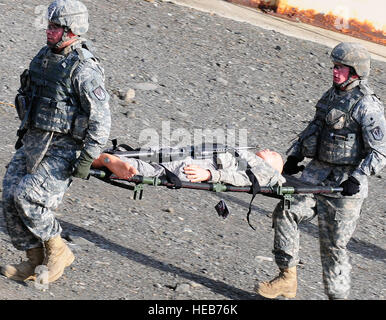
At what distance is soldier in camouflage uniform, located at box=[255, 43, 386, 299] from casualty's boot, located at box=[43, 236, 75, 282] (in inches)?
64.8

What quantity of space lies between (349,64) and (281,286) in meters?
1.85

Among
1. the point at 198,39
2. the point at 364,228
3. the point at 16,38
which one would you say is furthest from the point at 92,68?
the point at 198,39

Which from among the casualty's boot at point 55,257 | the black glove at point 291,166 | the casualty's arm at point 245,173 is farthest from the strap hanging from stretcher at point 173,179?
the black glove at point 291,166

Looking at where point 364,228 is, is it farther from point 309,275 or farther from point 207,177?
point 207,177

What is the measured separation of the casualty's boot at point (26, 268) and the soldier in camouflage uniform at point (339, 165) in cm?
183

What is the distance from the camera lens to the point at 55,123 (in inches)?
242

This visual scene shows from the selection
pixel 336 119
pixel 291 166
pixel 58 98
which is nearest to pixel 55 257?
pixel 58 98

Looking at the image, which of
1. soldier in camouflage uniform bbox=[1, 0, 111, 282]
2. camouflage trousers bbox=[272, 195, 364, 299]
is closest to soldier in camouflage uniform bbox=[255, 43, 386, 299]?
camouflage trousers bbox=[272, 195, 364, 299]

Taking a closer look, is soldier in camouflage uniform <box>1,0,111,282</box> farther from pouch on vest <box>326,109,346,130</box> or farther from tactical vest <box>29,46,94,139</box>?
pouch on vest <box>326,109,346,130</box>

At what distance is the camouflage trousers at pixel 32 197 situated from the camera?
6.19 m

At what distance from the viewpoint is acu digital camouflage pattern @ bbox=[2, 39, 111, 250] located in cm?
605

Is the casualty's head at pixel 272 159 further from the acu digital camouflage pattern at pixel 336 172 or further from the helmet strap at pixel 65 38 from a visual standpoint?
the helmet strap at pixel 65 38

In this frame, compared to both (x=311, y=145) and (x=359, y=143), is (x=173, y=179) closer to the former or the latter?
(x=311, y=145)

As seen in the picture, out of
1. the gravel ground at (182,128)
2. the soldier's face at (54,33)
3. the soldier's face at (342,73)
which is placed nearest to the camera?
the soldier's face at (54,33)
